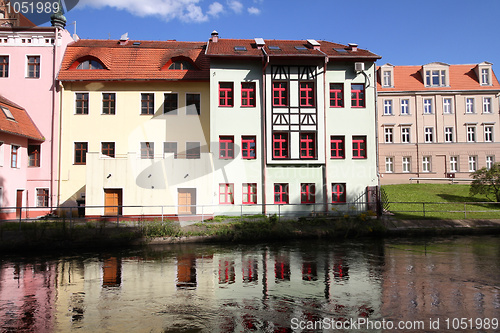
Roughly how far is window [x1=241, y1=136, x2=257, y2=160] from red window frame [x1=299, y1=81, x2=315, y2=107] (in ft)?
14.7

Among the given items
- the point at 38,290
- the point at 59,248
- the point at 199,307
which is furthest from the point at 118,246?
the point at 199,307

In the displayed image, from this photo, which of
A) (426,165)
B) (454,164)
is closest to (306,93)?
(426,165)

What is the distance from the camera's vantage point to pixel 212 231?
60.6 ft

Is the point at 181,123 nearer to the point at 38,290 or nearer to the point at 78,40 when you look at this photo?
the point at 78,40

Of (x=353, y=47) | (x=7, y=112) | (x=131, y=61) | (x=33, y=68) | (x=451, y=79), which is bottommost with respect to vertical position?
(x=7, y=112)

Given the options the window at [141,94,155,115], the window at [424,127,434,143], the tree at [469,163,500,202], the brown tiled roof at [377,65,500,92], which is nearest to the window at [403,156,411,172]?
the window at [424,127,434,143]

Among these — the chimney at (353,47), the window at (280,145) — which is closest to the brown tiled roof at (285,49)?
the chimney at (353,47)

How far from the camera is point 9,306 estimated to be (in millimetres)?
8805

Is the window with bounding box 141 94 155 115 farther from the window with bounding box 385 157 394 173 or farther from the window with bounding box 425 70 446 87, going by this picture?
the window with bounding box 425 70 446 87

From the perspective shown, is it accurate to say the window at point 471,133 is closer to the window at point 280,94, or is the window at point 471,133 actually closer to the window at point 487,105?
the window at point 487,105

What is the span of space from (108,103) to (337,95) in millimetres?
16836

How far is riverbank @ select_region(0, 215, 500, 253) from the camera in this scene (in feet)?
55.5

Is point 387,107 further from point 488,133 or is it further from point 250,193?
point 250,193

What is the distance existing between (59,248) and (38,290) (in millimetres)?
7353
